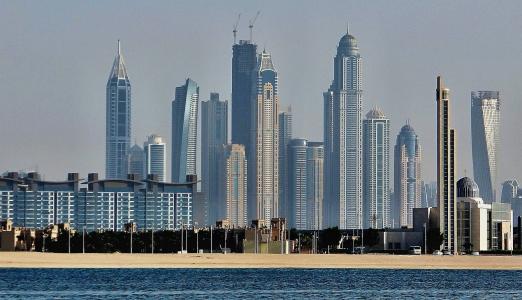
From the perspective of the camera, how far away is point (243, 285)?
146 m

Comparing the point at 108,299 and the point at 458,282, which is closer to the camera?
the point at 108,299

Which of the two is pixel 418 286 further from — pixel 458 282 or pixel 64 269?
pixel 64 269

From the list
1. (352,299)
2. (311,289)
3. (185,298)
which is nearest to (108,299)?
(185,298)

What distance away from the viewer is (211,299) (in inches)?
4587

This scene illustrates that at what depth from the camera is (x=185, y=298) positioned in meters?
118

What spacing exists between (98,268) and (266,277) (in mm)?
35492

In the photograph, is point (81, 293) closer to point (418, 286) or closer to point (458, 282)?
point (418, 286)

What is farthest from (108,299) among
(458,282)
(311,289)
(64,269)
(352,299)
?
(64,269)

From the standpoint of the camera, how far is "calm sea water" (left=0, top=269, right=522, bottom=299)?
408ft

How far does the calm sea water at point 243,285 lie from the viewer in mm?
124312

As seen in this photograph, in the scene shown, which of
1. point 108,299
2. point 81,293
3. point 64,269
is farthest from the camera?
point 64,269

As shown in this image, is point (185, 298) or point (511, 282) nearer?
point (185, 298)

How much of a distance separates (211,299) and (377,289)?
1041 inches

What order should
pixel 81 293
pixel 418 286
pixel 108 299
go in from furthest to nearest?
pixel 418 286, pixel 81 293, pixel 108 299
